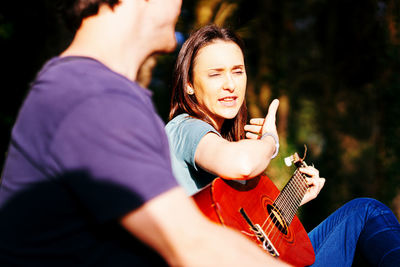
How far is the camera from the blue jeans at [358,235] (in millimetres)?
2254

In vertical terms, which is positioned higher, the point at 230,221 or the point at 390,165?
the point at 230,221

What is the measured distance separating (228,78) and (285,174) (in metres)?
5.01

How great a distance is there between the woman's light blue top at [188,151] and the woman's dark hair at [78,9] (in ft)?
2.69

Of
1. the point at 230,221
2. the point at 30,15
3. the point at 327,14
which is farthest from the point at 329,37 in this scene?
the point at 230,221

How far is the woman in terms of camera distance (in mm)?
2020

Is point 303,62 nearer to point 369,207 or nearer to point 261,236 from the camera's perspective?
point 369,207

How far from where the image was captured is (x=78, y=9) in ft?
3.93

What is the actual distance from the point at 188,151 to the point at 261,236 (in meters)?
0.53

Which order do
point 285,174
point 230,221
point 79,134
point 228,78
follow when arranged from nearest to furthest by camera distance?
1. point 79,134
2. point 230,221
3. point 228,78
4. point 285,174

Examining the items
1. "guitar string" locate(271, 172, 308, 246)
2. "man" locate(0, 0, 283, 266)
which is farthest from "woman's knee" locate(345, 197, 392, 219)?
"man" locate(0, 0, 283, 266)

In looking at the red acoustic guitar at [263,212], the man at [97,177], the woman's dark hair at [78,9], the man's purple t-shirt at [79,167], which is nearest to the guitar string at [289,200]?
the red acoustic guitar at [263,212]

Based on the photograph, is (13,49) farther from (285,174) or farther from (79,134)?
(79,134)

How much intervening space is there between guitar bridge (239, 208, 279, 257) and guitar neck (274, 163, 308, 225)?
14.8 inches

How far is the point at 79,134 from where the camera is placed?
950 mm
